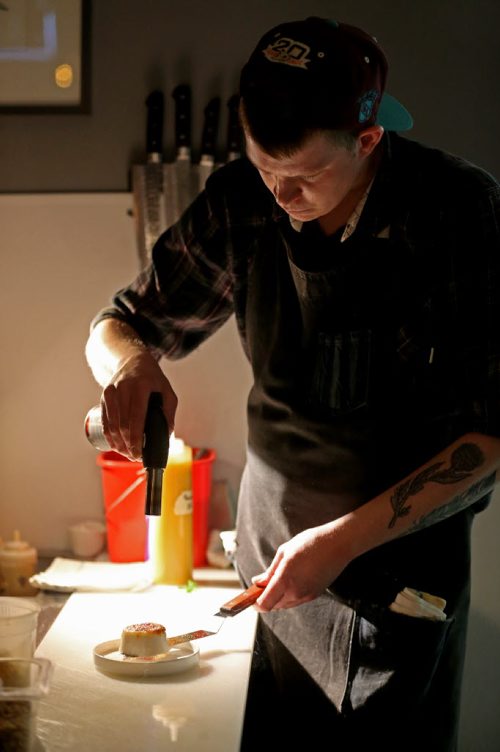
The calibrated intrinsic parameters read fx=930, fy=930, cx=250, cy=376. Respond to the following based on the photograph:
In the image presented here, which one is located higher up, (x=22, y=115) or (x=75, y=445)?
(x=22, y=115)

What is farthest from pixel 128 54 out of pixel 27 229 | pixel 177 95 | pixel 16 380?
pixel 16 380

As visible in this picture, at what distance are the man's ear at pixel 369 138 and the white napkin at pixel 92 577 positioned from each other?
1.00 m

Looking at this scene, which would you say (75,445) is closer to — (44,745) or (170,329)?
(170,329)

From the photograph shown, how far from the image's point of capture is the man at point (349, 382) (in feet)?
3.97

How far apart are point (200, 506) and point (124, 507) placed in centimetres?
18

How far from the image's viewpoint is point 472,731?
216cm

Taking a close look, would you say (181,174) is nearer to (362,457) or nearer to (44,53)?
(44,53)

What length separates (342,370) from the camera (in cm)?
135

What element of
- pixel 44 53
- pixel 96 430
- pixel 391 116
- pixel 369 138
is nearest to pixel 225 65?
pixel 44 53

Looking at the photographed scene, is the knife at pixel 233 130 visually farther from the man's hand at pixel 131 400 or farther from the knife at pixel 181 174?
the man's hand at pixel 131 400

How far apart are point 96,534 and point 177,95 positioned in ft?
3.54

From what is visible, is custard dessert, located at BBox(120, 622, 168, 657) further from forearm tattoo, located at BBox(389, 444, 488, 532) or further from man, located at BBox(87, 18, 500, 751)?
forearm tattoo, located at BBox(389, 444, 488, 532)

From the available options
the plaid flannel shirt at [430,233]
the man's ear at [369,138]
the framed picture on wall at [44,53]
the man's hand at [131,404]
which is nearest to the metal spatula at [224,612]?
the man's hand at [131,404]

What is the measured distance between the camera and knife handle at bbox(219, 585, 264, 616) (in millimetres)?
1253
